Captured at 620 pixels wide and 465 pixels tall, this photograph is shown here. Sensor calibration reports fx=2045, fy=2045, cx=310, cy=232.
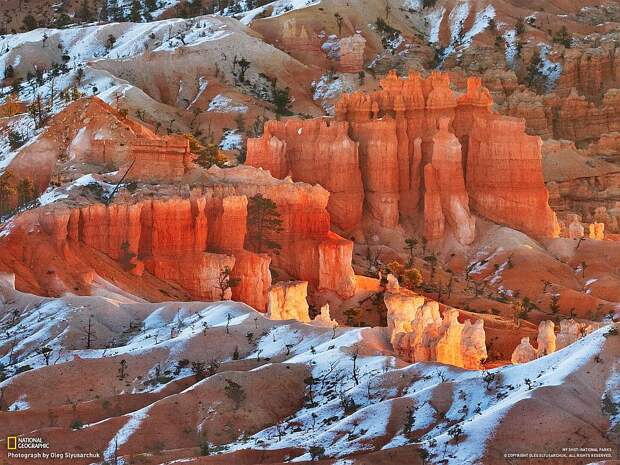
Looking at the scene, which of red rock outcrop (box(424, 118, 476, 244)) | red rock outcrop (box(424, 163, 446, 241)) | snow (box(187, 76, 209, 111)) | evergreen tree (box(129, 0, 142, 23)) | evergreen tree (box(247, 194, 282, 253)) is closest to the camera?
evergreen tree (box(247, 194, 282, 253))

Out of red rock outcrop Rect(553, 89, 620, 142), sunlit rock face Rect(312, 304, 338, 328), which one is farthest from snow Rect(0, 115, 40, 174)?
red rock outcrop Rect(553, 89, 620, 142)

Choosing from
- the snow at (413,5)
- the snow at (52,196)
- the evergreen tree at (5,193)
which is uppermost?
the snow at (52,196)

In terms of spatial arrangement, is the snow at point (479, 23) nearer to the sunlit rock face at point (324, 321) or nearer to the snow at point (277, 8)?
the snow at point (277, 8)

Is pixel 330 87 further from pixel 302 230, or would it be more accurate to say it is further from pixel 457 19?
pixel 302 230

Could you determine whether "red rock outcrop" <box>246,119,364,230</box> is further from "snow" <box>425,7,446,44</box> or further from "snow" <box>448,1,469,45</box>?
"snow" <box>425,7,446,44</box>

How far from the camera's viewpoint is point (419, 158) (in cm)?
10438

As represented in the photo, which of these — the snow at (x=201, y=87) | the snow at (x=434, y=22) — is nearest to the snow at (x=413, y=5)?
the snow at (x=434, y=22)

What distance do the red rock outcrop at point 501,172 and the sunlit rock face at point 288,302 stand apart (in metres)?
25.0

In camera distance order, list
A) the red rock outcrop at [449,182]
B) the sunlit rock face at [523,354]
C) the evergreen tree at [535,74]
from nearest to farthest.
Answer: the sunlit rock face at [523,354], the red rock outcrop at [449,182], the evergreen tree at [535,74]

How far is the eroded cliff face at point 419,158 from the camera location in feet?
338

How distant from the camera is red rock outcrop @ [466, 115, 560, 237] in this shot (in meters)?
106

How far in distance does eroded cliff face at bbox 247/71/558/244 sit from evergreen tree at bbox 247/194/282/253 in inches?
409

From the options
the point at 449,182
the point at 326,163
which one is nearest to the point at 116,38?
the point at 326,163

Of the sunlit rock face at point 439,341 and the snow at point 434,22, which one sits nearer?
the sunlit rock face at point 439,341
